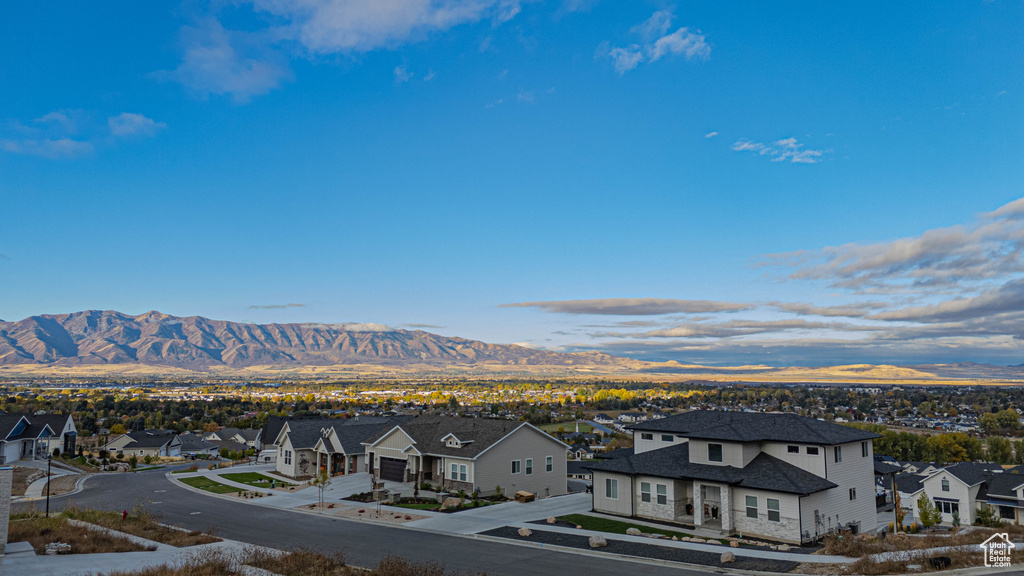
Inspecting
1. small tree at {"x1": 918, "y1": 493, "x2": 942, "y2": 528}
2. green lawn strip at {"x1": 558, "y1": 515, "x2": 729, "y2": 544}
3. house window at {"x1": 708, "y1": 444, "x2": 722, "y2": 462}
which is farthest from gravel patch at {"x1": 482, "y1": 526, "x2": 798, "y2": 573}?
small tree at {"x1": 918, "y1": 493, "x2": 942, "y2": 528}

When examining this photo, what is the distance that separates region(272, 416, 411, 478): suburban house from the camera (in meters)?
53.3

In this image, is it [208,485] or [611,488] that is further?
[208,485]

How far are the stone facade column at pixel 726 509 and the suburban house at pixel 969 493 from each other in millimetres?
31280

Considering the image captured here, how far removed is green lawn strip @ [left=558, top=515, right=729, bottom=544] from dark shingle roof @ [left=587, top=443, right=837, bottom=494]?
9.67 ft

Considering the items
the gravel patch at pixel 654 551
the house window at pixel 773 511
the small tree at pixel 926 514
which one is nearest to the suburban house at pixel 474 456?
the gravel patch at pixel 654 551

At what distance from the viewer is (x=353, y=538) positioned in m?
29.3

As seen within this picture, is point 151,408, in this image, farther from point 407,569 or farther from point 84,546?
point 407,569

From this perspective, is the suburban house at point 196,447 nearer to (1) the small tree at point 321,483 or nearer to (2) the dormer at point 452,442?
(1) the small tree at point 321,483

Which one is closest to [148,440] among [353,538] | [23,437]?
[23,437]

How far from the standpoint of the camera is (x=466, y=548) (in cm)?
2689

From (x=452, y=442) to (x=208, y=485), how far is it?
2133 centimetres

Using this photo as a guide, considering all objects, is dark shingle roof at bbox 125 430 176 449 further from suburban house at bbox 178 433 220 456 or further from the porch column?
the porch column

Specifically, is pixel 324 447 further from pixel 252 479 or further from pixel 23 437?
pixel 23 437

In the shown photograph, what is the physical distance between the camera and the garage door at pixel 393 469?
154 ft
